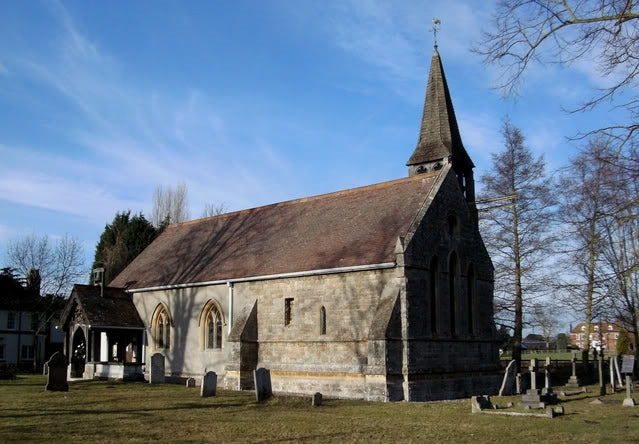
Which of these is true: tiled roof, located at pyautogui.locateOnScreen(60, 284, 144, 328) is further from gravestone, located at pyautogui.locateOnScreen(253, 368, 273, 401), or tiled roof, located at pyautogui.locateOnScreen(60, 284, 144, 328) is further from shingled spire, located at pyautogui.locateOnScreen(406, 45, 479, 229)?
shingled spire, located at pyautogui.locateOnScreen(406, 45, 479, 229)

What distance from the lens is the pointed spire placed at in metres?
31.3

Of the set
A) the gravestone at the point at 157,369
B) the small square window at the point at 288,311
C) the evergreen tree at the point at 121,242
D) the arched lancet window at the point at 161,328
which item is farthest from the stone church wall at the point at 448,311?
the evergreen tree at the point at 121,242

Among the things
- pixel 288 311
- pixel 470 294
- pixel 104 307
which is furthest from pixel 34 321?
pixel 470 294

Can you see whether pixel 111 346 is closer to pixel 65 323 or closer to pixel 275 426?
pixel 65 323

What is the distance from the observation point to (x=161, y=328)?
33656mm

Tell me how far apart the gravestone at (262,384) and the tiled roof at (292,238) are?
18.5 feet

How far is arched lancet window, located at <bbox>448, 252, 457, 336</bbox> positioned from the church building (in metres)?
0.04

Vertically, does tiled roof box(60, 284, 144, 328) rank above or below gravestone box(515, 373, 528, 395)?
above

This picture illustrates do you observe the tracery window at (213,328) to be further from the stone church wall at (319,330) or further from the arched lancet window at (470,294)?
the arched lancet window at (470,294)

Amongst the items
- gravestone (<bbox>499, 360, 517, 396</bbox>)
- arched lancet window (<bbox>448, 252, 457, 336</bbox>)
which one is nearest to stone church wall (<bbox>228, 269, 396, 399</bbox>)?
arched lancet window (<bbox>448, 252, 457, 336</bbox>)

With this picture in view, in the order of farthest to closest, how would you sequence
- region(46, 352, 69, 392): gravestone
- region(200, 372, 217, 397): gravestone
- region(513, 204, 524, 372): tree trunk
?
1. region(513, 204, 524, 372): tree trunk
2. region(46, 352, 69, 392): gravestone
3. region(200, 372, 217, 397): gravestone

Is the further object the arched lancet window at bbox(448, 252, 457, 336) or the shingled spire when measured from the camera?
the shingled spire

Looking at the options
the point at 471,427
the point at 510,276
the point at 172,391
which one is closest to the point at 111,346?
the point at 172,391

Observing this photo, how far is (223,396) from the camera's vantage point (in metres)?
23.0
